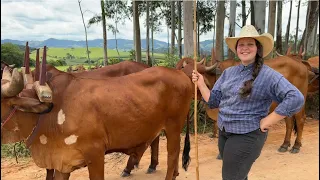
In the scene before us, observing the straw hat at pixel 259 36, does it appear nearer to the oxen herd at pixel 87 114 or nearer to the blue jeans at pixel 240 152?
the blue jeans at pixel 240 152

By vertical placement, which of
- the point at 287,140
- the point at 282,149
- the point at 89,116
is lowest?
the point at 282,149

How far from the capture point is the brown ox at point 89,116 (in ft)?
12.1

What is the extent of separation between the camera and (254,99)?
3164mm

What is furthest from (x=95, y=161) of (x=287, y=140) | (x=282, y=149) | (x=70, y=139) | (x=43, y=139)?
(x=287, y=140)

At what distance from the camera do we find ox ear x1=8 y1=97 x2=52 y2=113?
11.2ft

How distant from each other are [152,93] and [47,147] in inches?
59.5

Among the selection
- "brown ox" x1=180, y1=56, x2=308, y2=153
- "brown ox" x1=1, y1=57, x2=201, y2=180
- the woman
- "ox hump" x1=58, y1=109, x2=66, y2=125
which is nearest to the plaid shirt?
the woman

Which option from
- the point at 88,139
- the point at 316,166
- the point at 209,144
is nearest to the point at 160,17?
the point at 209,144

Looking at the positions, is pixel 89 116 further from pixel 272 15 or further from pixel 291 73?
pixel 272 15

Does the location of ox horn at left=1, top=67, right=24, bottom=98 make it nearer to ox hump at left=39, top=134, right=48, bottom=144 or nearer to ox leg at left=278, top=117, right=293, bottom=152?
ox hump at left=39, top=134, right=48, bottom=144

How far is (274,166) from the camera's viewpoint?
21.2 feet

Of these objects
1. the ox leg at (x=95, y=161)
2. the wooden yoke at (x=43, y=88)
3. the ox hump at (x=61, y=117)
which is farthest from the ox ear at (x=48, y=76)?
the ox leg at (x=95, y=161)

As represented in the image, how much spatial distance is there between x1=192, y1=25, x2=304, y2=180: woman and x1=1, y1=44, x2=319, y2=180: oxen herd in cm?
141

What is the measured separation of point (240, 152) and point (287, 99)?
0.63 meters
